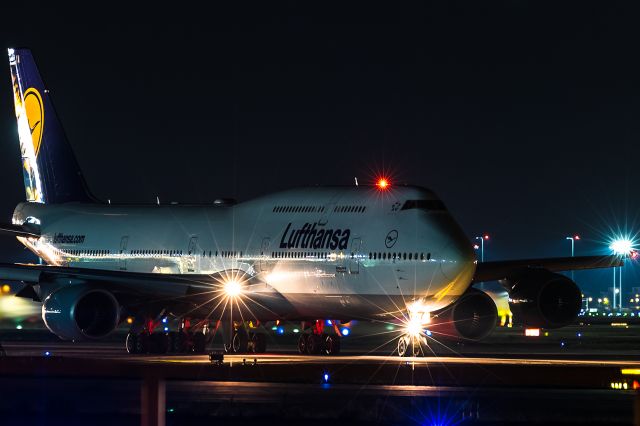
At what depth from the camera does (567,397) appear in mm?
27984

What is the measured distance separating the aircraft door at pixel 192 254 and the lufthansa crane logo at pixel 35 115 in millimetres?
12771

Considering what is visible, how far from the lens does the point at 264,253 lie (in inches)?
1850

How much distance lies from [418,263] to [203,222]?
11.9 m

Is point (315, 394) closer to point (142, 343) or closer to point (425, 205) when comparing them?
point (425, 205)

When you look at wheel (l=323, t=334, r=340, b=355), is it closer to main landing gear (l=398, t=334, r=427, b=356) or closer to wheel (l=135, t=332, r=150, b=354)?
main landing gear (l=398, t=334, r=427, b=356)

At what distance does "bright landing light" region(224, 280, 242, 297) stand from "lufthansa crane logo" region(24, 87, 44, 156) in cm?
1609

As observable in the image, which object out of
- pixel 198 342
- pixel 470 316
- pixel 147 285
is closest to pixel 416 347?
pixel 470 316

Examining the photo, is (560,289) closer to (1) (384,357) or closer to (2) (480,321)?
(2) (480,321)

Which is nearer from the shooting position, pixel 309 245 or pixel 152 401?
pixel 152 401

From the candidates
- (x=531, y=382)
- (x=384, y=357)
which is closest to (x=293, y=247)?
(x=384, y=357)

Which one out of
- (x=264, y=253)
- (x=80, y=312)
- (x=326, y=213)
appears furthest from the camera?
(x=264, y=253)

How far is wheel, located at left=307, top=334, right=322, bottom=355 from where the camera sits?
46344 millimetres

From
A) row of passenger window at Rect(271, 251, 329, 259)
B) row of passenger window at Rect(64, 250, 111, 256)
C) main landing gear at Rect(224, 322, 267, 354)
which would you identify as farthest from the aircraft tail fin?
row of passenger window at Rect(271, 251, 329, 259)

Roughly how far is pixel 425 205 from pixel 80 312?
39.1ft
